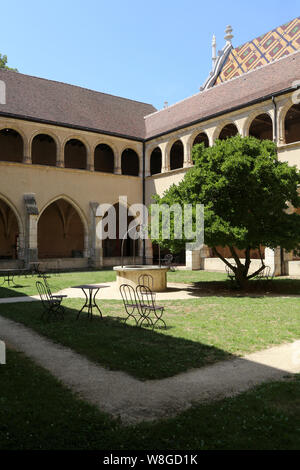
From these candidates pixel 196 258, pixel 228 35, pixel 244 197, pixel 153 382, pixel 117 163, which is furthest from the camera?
pixel 228 35

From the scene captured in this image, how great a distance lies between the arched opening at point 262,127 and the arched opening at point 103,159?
32.3ft

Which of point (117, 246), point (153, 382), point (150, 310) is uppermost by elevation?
point (117, 246)

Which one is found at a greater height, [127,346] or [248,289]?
[248,289]

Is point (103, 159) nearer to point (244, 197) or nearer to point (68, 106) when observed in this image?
point (68, 106)

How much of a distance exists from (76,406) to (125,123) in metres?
24.2

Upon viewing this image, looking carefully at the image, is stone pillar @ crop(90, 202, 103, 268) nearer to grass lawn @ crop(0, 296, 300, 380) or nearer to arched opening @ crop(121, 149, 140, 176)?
arched opening @ crop(121, 149, 140, 176)

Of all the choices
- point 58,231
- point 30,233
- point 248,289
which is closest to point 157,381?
point 248,289

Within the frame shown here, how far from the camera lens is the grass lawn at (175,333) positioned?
5.27m

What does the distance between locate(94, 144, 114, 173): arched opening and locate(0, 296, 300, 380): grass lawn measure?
18.7 metres

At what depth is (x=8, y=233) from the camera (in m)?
26.2

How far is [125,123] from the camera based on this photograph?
2614 centimetres

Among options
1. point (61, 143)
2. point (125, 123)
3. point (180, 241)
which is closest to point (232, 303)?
point (180, 241)

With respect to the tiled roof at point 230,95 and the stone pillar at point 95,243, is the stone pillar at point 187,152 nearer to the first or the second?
the tiled roof at point 230,95

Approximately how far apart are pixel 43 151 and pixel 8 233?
5.93 metres
